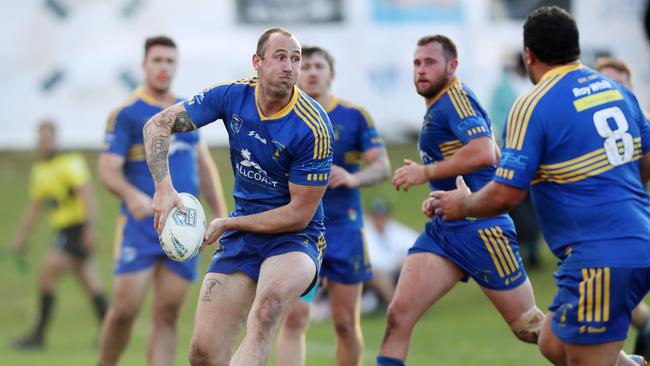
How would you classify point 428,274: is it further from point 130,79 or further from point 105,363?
point 130,79

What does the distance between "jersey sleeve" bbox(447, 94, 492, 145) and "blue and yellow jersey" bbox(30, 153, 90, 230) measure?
6.97 meters

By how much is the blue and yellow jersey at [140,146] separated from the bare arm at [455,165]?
7.97ft

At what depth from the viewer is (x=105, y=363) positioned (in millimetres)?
8648

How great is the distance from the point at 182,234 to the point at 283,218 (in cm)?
61

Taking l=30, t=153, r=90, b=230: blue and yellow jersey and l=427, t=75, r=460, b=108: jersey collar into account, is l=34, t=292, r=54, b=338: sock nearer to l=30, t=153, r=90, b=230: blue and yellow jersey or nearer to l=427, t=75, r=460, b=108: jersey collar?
l=30, t=153, r=90, b=230: blue and yellow jersey

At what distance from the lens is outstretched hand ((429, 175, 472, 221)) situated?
232 inches

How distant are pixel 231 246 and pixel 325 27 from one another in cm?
1307

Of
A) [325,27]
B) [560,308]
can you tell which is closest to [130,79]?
[325,27]

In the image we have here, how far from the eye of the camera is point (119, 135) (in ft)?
28.9

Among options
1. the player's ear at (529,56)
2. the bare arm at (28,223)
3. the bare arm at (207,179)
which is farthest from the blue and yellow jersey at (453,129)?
the bare arm at (28,223)

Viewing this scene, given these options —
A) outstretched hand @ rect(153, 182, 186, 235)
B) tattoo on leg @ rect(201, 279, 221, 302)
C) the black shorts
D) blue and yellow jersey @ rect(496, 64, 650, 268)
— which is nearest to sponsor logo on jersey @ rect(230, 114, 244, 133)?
outstretched hand @ rect(153, 182, 186, 235)

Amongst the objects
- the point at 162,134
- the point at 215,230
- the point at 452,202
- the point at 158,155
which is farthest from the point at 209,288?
the point at 452,202

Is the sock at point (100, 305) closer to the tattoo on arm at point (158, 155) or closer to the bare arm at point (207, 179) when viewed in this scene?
the bare arm at point (207, 179)

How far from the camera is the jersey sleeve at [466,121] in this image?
7082 millimetres
